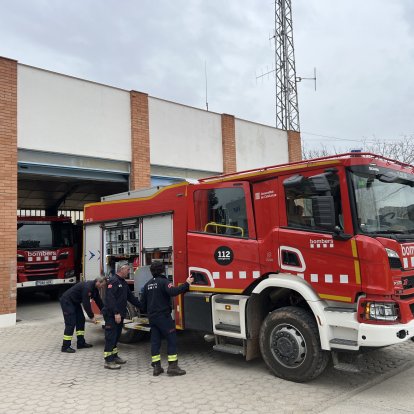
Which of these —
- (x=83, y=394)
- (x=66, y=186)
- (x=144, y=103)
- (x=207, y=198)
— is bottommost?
(x=83, y=394)

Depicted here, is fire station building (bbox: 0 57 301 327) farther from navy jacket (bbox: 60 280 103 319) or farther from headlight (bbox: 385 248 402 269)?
headlight (bbox: 385 248 402 269)

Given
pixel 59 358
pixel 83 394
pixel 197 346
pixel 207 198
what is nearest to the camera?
pixel 83 394

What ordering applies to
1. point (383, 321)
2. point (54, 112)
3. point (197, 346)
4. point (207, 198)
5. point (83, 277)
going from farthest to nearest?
1. point (54, 112)
2. point (83, 277)
3. point (197, 346)
4. point (207, 198)
5. point (383, 321)

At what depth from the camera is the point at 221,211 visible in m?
6.36

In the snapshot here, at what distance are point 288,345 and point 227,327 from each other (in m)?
0.99

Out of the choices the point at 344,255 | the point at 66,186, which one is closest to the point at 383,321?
the point at 344,255

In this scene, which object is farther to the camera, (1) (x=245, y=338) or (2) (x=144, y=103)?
(2) (x=144, y=103)

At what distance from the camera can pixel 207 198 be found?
6555 millimetres

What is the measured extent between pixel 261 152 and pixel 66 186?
7018 mm

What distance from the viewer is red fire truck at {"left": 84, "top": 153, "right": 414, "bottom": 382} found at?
16.0 ft

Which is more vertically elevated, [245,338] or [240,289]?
[240,289]

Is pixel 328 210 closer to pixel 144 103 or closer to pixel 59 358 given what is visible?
pixel 59 358

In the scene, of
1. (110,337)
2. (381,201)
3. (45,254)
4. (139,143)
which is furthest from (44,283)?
(381,201)

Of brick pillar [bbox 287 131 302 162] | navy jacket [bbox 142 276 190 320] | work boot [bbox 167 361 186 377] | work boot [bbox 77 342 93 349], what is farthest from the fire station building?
work boot [bbox 167 361 186 377]
